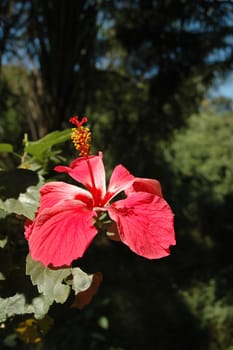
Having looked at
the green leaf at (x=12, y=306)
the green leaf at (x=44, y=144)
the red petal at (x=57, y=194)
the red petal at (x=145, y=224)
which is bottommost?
the green leaf at (x=12, y=306)

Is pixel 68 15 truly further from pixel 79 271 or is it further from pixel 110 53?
pixel 79 271

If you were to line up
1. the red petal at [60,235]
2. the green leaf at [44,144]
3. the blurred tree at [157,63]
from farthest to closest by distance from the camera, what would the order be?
the blurred tree at [157,63] → the green leaf at [44,144] → the red petal at [60,235]

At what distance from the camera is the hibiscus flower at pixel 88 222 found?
429 mm

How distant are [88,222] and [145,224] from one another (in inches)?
2.5

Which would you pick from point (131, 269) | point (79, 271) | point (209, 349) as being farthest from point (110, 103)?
point (79, 271)

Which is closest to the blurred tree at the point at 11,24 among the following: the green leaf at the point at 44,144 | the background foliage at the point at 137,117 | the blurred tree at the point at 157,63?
the background foliage at the point at 137,117

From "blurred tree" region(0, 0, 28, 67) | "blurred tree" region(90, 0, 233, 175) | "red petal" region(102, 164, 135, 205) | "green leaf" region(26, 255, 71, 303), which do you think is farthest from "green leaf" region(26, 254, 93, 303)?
"blurred tree" region(0, 0, 28, 67)

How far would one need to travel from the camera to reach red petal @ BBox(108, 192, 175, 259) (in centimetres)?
45

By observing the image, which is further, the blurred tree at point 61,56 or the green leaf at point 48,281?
the blurred tree at point 61,56

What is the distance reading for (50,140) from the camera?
0.66 m

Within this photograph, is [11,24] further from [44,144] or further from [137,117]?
[44,144]

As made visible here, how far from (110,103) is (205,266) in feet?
4.36

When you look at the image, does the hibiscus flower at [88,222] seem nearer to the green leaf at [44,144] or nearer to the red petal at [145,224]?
the red petal at [145,224]

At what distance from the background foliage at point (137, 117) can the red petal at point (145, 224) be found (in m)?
1.08
